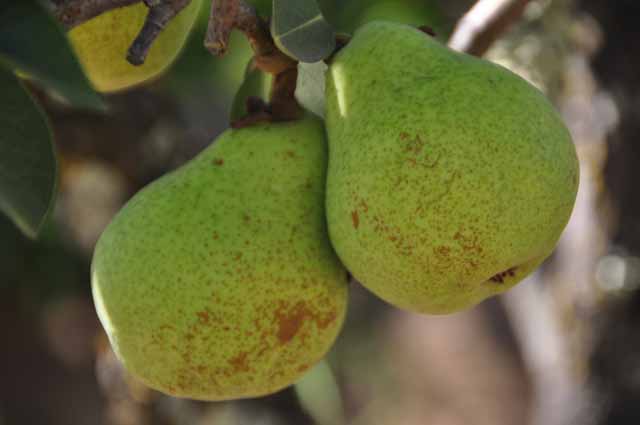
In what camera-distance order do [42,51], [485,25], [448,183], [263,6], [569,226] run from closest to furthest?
1. [42,51]
2. [448,183]
3. [263,6]
4. [485,25]
5. [569,226]

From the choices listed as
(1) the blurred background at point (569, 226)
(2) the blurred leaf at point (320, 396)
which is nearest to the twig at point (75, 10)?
(1) the blurred background at point (569, 226)

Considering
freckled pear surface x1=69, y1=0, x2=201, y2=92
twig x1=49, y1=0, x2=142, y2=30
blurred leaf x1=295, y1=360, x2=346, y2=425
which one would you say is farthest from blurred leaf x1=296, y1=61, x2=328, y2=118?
blurred leaf x1=295, y1=360, x2=346, y2=425

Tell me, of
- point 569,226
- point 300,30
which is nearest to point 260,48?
point 300,30

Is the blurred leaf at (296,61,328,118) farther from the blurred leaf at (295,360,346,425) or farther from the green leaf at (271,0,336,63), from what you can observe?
the blurred leaf at (295,360,346,425)

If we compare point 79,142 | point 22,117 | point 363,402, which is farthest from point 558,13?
point 363,402

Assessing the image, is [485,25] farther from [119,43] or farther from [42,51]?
[42,51]
